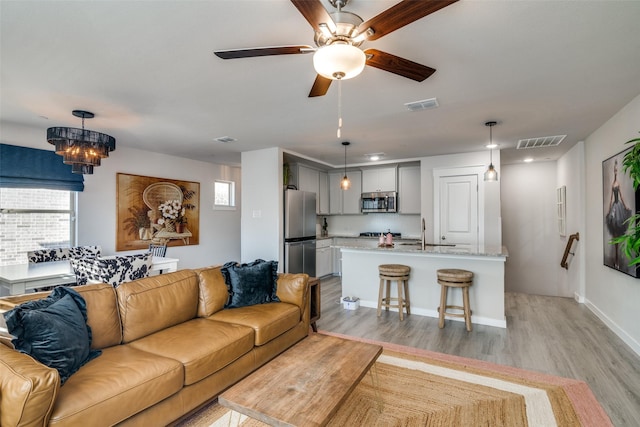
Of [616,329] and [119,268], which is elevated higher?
[119,268]

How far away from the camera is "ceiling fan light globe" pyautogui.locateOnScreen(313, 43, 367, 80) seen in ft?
5.16

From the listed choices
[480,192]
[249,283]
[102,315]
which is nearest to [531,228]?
[480,192]

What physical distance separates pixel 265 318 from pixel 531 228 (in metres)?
6.15

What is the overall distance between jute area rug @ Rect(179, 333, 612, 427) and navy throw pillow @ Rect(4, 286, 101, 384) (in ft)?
2.52

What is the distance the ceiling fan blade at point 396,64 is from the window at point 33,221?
15.8ft

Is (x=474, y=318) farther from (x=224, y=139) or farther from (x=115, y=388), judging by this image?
(x=224, y=139)

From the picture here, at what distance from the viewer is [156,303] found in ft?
8.13

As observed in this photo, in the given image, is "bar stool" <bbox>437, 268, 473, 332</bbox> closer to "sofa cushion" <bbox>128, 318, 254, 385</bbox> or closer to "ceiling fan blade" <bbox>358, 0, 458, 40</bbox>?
"sofa cushion" <bbox>128, 318, 254, 385</bbox>

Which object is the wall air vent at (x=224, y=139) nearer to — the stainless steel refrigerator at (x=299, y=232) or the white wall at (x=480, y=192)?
the stainless steel refrigerator at (x=299, y=232)

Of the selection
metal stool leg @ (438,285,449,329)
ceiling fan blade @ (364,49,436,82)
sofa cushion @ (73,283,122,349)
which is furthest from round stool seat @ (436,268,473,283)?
sofa cushion @ (73,283,122,349)

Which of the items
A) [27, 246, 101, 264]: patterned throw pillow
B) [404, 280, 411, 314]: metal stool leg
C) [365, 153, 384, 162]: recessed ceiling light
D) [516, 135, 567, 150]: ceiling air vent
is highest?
[365, 153, 384, 162]: recessed ceiling light

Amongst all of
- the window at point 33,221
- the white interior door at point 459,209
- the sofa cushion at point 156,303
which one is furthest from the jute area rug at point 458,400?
the window at point 33,221

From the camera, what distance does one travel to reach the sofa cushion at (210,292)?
2852 millimetres

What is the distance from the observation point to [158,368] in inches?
72.5
